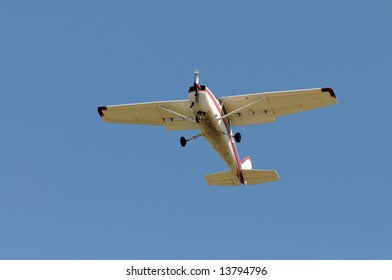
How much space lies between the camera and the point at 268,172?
31.5m

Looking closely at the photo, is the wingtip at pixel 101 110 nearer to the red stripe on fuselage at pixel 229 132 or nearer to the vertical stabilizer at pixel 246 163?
→ the red stripe on fuselage at pixel 229 132

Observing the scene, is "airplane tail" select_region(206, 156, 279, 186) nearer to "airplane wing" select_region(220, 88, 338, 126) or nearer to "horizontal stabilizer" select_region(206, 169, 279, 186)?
"horizontal stabilizer" select_region(206, 169, 279, 186)

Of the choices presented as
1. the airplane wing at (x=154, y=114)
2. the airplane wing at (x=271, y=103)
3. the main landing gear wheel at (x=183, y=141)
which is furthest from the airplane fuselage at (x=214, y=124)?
the airplane wing at (x=154, y=114)

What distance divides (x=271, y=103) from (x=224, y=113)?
180 centimetres

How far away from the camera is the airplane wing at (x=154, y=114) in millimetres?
31266

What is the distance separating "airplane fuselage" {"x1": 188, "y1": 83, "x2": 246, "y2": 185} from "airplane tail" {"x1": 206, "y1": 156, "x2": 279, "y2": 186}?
0.27 m

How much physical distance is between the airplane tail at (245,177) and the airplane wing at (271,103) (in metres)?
2.07

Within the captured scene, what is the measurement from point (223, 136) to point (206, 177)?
3132 mm

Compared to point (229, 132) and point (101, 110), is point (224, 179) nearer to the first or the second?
point (229, 132)

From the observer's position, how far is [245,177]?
3212cm
